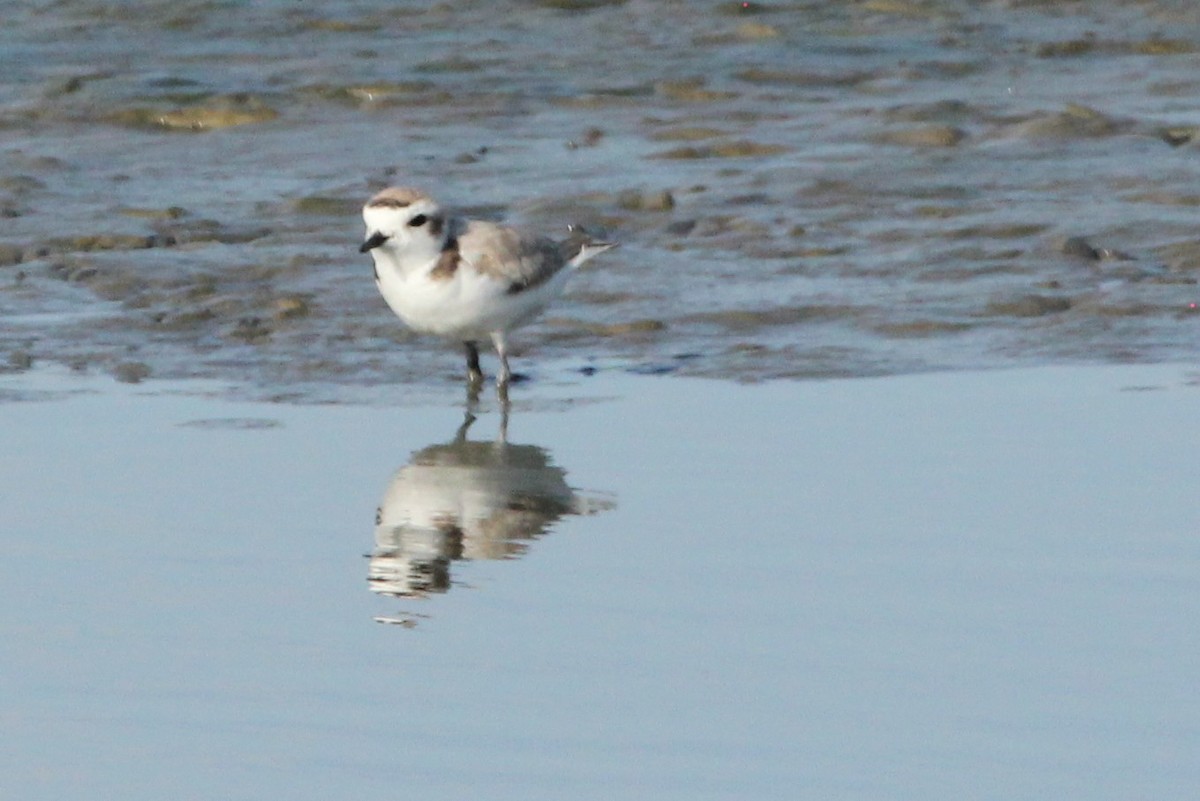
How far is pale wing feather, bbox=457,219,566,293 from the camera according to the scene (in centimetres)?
938

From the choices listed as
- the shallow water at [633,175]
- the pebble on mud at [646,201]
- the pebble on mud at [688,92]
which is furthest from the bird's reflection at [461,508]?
the pebble on mud at [688,92]

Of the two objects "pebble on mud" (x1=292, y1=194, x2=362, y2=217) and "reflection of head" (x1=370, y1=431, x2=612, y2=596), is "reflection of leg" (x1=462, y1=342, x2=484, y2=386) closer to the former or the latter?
"reflection of head" (x1=370, y1=431, x2=612, y2=596)

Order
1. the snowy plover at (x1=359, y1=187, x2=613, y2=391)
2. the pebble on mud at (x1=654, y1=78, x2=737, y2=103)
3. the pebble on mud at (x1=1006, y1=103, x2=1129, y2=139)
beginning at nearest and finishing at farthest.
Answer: the snowy plover at (x1=359, y1=187, x2=613, y2=391)
the pebble on mud at (x1=1006, y1=103, x2=1129, y2=139)
the pebble on mud at (x1=654, y1=78, x2=737, y2=103)

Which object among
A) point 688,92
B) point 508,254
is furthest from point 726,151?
point 508,254

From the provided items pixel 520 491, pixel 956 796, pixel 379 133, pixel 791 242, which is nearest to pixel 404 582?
pixel 520 491

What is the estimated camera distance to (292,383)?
941 cm

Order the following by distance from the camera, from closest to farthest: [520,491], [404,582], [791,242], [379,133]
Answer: [404,582] < [520,491] < [791,242] < [379,133]

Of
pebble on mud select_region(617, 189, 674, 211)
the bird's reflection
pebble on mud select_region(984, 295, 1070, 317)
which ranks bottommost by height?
the bird's reflection

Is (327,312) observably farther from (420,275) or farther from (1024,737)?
(1024,737)

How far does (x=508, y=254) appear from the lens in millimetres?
9492

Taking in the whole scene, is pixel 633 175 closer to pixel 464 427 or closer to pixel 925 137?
pixel 925 137

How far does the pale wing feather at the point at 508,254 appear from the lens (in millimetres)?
9383

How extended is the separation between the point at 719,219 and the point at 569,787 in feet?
26.3

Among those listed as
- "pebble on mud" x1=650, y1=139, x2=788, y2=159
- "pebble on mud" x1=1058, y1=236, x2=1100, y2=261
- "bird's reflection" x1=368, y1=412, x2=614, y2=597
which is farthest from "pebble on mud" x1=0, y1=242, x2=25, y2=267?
"pebble on mud" x1=1058, y1=236, x2=1100, y2=261
